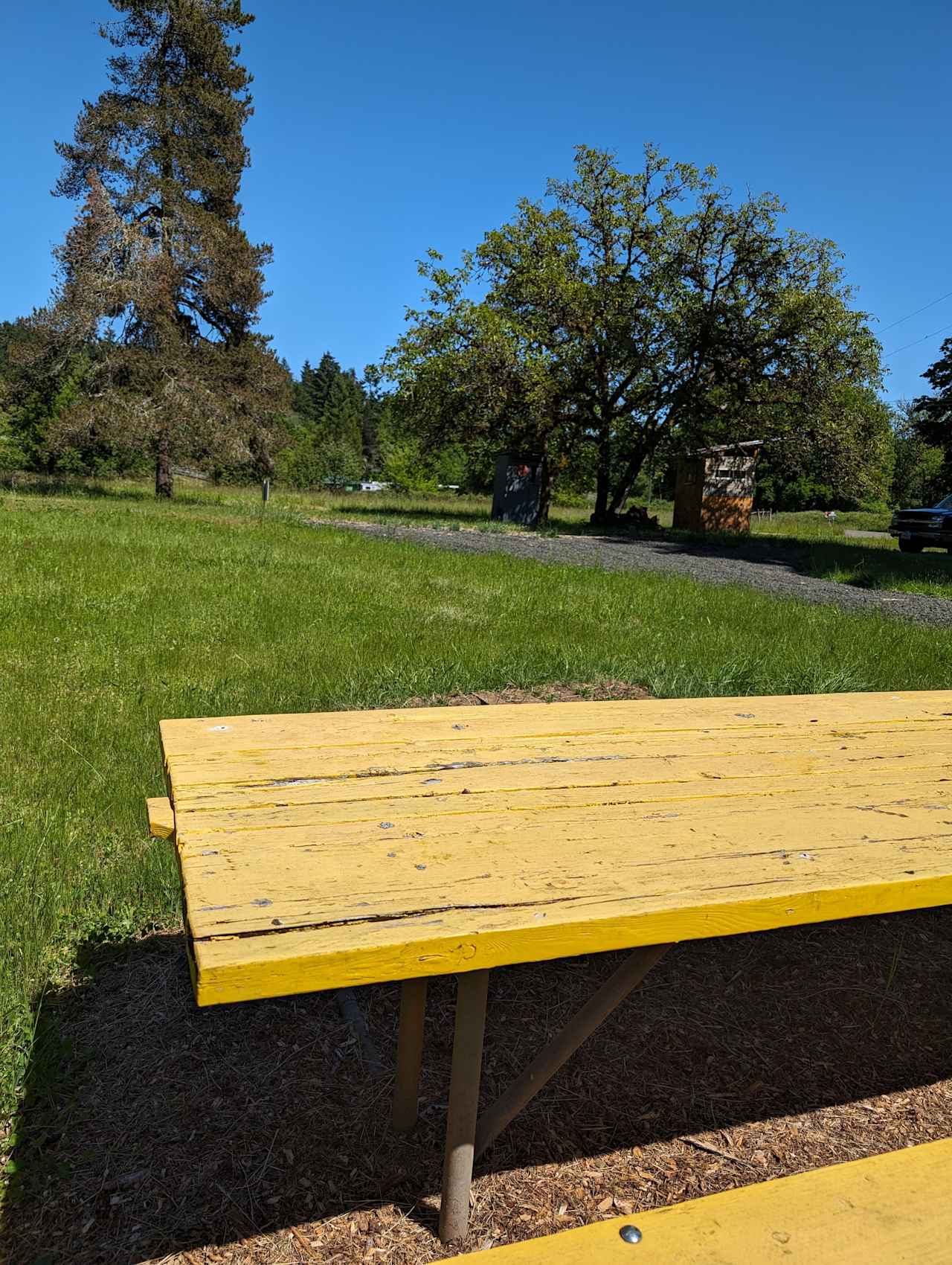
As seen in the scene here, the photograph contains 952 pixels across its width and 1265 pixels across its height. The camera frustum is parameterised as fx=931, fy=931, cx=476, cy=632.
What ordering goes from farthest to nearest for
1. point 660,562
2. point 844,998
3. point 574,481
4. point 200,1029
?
point 574,481 → point 660,562 → point 844,998 → point 200,1029

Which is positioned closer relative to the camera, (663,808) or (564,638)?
(663,808)

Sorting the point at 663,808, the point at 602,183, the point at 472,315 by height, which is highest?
the point at 602,183

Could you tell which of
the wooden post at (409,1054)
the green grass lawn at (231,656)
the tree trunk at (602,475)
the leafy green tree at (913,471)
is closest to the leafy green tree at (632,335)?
the tree trunk at (602,475)

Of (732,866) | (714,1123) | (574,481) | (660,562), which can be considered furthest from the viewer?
(574,481)

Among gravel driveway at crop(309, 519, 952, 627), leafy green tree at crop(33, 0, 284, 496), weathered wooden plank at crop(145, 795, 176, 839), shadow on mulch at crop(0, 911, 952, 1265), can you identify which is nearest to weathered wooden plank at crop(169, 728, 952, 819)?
weathered wooden plank at crop(145, 795, 176, 839)

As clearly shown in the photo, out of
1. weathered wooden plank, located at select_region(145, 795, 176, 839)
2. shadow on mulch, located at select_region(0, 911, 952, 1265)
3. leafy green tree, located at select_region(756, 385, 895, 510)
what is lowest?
shadow on mulch, located at select_region(0, 911, 952, 1265)

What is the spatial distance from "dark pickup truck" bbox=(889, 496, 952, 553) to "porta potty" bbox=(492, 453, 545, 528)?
935 centimetres

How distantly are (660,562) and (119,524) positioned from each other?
27.1ft

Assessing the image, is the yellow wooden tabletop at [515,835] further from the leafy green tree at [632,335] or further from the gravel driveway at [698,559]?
the leafy green tree at [632,335]

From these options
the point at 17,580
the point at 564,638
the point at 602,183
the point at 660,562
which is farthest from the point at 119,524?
the point at 602,183

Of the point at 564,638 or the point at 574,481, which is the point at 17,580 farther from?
the point at 574,481

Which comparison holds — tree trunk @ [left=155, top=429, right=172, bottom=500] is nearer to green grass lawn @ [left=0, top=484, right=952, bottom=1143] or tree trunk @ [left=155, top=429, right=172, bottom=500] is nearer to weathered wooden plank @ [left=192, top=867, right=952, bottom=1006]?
green grass lawn @ [left=0, top=484, right=952, bottom=1143]

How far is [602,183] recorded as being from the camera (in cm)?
2428

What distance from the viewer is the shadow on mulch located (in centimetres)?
182
